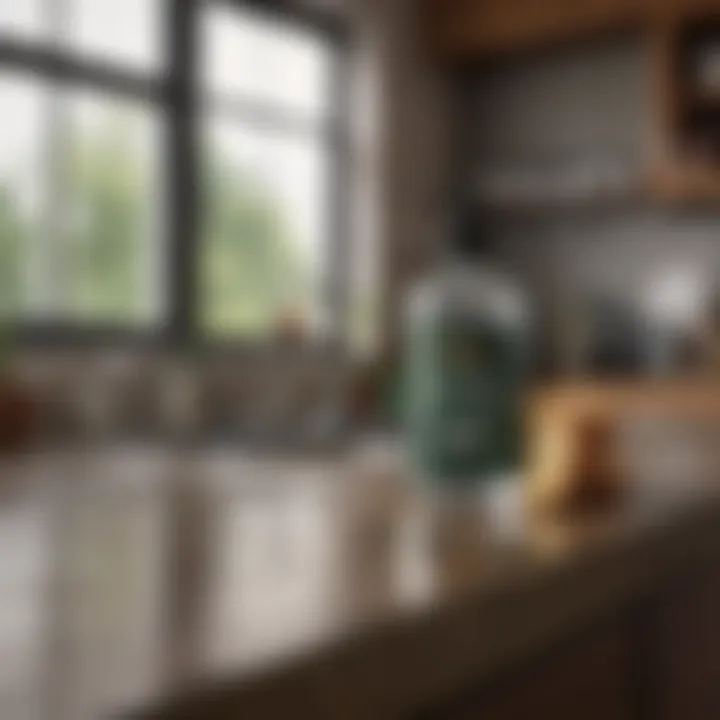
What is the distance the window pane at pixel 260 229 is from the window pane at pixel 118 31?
29 centimetres

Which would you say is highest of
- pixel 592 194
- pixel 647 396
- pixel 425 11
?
pixel 425 11

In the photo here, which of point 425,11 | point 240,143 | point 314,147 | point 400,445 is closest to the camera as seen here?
A: point 400,445

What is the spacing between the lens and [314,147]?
3814 millimetres

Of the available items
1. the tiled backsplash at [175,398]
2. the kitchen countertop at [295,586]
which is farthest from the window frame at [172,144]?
the kitchen countertop at [295,586]

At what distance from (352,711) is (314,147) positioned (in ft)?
11.0

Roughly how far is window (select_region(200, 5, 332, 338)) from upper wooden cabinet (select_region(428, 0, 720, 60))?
56 centimetres

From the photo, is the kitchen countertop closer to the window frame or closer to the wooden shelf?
the window frame

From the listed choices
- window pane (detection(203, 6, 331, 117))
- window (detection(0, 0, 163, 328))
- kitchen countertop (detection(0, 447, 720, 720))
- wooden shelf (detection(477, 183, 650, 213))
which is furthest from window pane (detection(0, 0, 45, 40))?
wooden shelf (detection(477, 183, 650, 213))

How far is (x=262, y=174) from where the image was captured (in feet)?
11.7

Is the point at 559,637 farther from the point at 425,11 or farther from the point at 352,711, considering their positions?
the point at 425,11

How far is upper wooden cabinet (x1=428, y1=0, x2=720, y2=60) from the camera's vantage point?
151 inches

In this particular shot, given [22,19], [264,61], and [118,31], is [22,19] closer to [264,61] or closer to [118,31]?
[118,31]

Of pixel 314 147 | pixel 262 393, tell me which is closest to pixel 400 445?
pixel 262 393

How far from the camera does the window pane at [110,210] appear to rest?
2846 millimetres
